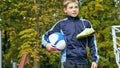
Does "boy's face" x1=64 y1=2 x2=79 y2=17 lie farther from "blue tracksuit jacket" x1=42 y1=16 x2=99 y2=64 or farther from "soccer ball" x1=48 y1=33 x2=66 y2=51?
"soccer ball" x1=48 y1=33 x2=66 y2=51

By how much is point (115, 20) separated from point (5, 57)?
329cm

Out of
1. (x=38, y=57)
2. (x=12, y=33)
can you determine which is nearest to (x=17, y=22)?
(x=12, y=33)

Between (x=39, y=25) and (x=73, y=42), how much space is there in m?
5.73

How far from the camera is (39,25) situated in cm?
970

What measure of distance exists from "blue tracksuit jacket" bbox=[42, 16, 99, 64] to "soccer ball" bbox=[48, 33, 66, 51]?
0.15 ft

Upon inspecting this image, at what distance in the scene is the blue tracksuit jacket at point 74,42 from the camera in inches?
158

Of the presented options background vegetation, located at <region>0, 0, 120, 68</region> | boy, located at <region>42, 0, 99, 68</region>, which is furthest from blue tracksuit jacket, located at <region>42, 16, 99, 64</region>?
background vegetation, located at <region>0, 0, 120, 68</region>

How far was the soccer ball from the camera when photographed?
13.2 ft

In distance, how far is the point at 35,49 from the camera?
930 cm

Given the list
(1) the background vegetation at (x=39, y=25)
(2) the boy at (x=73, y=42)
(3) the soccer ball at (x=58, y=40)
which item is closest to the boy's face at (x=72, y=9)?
(2) the boy at (x=73, y=42)

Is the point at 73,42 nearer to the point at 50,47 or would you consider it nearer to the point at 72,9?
the point at 50,47

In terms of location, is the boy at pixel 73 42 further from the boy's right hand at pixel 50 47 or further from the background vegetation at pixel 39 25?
the background vegetation at pixel 39 25

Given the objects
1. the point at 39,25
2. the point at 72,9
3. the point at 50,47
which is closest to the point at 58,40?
the point at 50,47

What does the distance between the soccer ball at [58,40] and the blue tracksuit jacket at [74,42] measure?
4 centimetres
